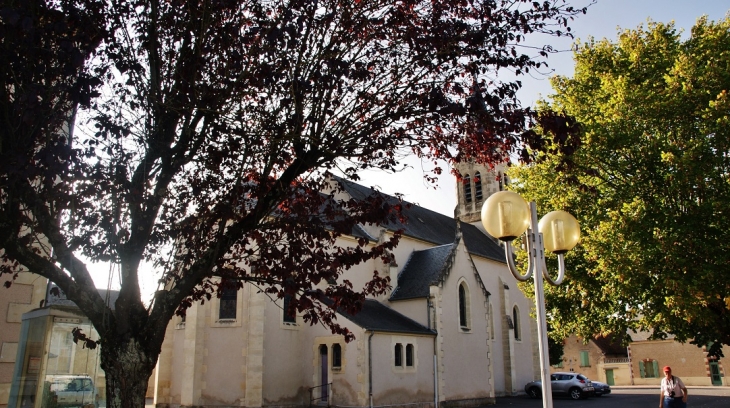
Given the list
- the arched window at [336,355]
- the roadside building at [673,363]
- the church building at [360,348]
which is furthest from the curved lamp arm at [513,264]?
the roadside building at [673,363]

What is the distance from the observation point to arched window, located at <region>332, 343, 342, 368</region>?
21.4 metres

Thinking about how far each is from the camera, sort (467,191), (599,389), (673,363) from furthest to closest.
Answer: (673,363), (467,191), (599,389)

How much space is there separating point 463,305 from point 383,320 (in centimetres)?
536

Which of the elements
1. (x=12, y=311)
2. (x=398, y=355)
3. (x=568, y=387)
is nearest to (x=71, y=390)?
(x=12, y=311)

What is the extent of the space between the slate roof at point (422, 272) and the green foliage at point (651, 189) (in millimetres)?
9189

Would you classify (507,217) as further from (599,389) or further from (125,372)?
(599,389)

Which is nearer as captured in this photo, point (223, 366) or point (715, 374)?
point (223, 366)

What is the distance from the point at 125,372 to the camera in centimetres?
606

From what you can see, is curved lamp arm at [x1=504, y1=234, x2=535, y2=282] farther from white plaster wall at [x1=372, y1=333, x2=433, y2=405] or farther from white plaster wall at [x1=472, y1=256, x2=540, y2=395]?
white plaster wall at [x1=472, y1=256, x2=540, y2=395]

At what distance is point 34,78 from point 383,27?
400cm

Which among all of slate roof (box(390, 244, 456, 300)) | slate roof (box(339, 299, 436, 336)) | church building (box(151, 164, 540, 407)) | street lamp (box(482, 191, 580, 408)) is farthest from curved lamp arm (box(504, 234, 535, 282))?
slate roof (box(390, 244, 456, 300))

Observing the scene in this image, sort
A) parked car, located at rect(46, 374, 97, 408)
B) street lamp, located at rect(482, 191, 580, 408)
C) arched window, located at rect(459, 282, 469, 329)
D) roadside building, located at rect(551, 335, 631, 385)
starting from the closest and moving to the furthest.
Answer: street lamp, located at rect(482, 191, 580, 408), parked car, located at rect(46, 374, 97, 408), arched window, located at rect(459, 282, 469, 329), roadside building, located at rect(551, 335, 631, 385)

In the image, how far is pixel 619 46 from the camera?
1711cm

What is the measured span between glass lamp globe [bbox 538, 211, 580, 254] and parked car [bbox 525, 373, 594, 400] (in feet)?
81.1
